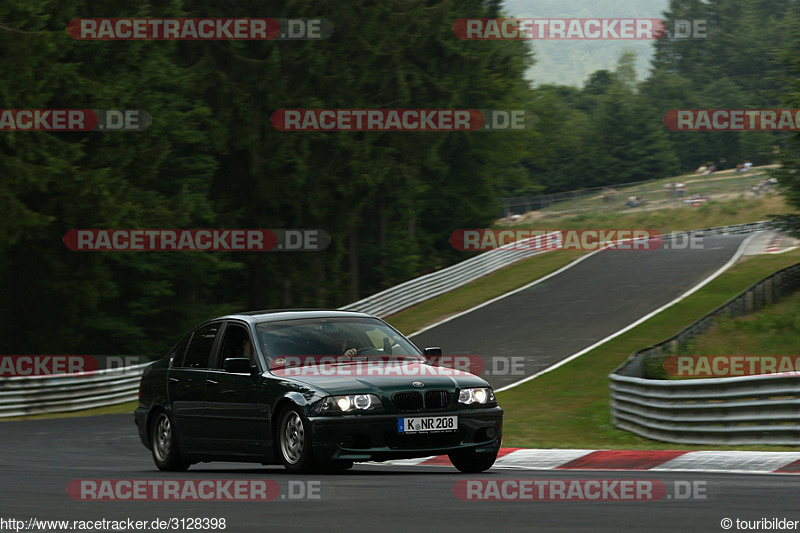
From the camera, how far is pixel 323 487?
8.89 meters

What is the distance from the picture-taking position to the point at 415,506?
7.52 m

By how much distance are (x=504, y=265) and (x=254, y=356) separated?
37.2m

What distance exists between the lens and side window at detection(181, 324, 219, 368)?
11.7 m

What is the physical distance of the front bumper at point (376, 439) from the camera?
977 centimetres

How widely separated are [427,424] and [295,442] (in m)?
1.09

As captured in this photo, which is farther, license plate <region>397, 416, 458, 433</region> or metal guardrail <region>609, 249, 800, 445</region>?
metal guardrail <region>609, 249, 800, 445</region>

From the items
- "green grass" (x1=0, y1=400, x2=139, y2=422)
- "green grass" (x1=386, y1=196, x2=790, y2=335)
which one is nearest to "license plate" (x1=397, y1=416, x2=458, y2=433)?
"green grass" (x1=0, y1=400, x2=139, y2=422)

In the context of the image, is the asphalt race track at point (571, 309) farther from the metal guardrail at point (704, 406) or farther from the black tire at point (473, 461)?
the black tire at point (473, 461)

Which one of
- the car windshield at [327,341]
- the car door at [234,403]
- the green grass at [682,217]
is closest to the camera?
the car door at [234,403]

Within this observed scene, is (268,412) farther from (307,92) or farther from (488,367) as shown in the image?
(307,92)

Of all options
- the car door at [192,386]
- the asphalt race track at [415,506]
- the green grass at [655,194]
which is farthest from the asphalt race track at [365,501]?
the green grass at [655,194]

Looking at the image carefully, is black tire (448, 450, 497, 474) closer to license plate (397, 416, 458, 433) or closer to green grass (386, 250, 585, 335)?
license plate (397, 416, 458, 433)

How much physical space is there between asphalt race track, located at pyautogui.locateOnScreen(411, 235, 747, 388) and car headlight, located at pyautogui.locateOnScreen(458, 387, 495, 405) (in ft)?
49.7

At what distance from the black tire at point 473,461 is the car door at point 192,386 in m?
2.39
